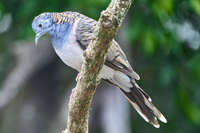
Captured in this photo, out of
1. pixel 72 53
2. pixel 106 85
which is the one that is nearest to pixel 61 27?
pixel 72 53

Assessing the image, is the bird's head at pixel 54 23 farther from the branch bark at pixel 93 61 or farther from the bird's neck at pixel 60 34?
the branch bark at pixel 93 61

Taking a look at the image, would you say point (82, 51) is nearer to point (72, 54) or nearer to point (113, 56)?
point (72, 54)

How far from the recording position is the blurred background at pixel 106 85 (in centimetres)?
860

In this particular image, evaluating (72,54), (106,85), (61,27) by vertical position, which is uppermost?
(61,27)

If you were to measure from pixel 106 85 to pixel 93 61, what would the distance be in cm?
576

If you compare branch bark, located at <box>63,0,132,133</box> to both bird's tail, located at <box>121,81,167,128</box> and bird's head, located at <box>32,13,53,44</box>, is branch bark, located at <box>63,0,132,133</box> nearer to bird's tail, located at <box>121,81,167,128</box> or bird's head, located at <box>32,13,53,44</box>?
bird's tail, located at <box>121,81,167,128</box>

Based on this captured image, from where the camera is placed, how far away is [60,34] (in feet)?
21.2

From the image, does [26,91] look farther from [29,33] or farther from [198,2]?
[198,2]

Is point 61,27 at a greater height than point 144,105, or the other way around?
point 61,27

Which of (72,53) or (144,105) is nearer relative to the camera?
(72,53)

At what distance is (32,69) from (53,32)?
413 cm

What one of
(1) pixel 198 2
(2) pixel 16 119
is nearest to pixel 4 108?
(2) pixel 16 119

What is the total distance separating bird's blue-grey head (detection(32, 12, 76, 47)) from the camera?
6359mm

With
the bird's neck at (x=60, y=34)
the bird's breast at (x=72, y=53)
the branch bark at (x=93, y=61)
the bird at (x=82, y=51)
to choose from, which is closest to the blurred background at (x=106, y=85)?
the bird at (x=82, y=51)
